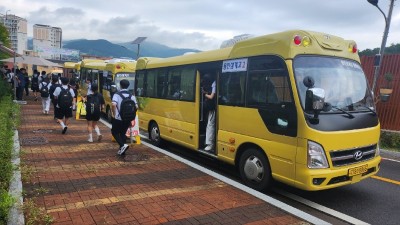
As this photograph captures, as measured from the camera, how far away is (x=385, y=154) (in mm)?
10406

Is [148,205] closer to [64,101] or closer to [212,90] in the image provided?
[212,90]

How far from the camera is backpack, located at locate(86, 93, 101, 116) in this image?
9344mm

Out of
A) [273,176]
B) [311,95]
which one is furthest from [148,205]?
[311,95]

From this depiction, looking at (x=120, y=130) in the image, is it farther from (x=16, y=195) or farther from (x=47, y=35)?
(x=47, y=35)

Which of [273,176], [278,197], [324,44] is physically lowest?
[278,197]

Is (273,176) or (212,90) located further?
(212,90)

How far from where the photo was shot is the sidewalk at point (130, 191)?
15.0 feet

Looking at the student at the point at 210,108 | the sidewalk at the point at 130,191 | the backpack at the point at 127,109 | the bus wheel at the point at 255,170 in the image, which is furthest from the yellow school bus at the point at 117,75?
the bus wheel at the point at 255,170

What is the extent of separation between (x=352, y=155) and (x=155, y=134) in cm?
609

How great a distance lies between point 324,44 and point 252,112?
1667 mm

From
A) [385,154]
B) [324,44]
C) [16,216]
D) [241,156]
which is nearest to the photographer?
[16,216]

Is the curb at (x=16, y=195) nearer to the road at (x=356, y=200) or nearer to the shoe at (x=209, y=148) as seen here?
the shoe at (x=209, y=148)

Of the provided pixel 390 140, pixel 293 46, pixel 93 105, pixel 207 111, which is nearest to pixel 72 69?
pixel 93 105

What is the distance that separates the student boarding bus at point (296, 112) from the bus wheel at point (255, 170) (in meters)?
0.02
